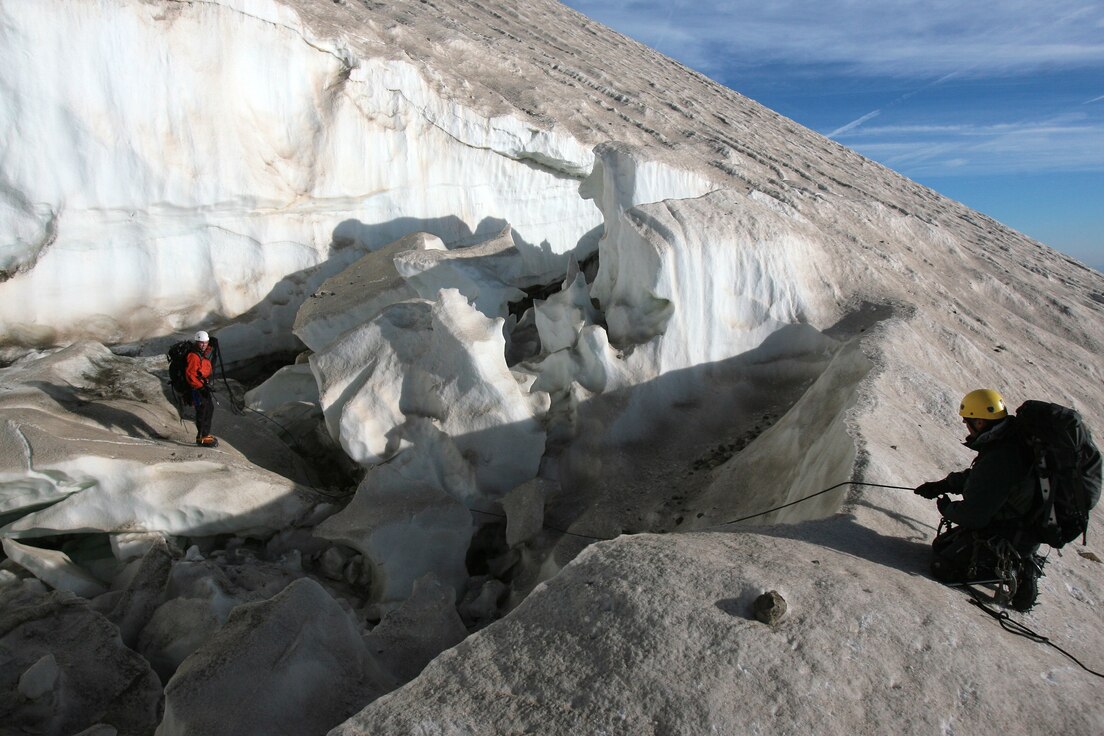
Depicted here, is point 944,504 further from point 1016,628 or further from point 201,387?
point 201,387

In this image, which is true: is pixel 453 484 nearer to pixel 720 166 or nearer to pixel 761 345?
pixel 761 345

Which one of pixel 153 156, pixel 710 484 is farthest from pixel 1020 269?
pixel 153 156

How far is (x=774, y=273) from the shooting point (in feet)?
24.4

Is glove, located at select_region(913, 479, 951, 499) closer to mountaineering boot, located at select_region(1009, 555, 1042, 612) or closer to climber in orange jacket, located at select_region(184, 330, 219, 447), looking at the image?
mountaineering boot, located at select_region(1009, 555, 1042, 612)

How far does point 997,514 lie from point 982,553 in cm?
20

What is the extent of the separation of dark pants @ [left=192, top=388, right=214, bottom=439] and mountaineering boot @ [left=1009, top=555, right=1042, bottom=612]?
6.36 m

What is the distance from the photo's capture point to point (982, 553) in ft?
11.6

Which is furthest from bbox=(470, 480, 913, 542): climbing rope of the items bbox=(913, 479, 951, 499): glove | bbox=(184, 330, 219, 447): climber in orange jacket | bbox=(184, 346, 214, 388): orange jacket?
bbox=(184, 346, 214, 388): orange jacket

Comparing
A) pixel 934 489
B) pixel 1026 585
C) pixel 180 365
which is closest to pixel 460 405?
pixel 180 365

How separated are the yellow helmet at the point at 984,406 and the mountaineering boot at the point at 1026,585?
26.7 inches

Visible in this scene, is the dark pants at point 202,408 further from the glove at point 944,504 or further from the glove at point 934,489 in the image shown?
the glove at point 944,504

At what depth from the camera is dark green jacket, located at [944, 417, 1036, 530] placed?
3.51 m

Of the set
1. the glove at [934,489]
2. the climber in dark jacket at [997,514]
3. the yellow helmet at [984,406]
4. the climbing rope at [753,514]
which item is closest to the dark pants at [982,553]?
the climber in dark jacket at [997,514]

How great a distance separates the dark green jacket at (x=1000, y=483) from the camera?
11.5ft
